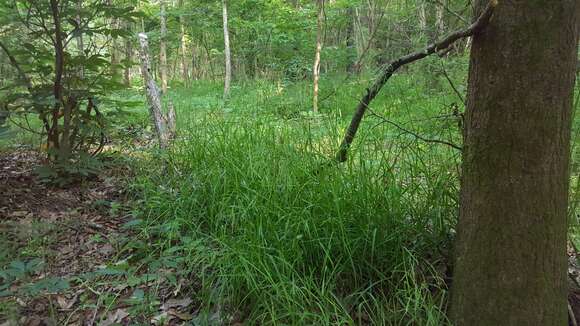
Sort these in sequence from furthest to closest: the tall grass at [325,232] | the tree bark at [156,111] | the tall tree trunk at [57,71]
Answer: the tree bark at [156,111], the tall tree trunk at [57,71], the tall grass at [325,232]

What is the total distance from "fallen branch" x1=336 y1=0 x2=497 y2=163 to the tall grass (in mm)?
167

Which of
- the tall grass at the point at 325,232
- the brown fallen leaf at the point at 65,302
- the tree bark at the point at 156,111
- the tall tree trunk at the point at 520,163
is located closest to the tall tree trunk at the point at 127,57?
the tree bark at the point at 156,111

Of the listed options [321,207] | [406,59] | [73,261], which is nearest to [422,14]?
[406,59]

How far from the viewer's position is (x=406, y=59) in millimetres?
1814

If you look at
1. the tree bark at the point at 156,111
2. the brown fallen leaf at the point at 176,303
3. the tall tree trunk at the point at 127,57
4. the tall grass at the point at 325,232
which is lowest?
the brown fallen leaf at the point at 176,303

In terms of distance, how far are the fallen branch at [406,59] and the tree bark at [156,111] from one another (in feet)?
7.50

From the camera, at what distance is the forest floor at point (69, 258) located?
193 cm

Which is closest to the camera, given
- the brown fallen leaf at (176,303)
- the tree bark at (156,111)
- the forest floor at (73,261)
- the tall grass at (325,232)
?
the tall grass at (325,232)

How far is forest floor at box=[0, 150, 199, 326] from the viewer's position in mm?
1932

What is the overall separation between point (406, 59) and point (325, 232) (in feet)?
2.93

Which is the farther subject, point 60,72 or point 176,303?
point 60,72

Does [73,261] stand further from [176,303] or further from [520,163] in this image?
[520,163]

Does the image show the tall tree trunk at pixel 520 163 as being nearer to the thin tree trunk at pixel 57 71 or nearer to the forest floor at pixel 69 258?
the forest floor at pixel 69 258

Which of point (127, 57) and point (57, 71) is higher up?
point (127, 57)
